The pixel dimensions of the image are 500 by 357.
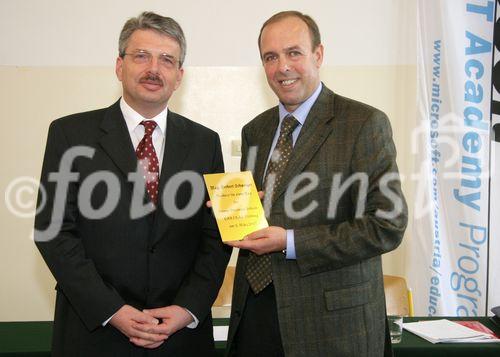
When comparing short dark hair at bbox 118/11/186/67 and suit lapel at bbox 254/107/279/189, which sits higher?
short dark hair at bbox 118/11/186/67

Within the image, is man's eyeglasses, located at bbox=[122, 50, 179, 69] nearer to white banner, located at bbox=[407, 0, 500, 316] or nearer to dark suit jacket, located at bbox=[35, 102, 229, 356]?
dark suit jacket, located at bbox=[35, 102, 229, 356]

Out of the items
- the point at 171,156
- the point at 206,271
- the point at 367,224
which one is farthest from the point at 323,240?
the point at 171,156

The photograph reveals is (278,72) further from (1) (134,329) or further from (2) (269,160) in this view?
(1) (134,329)

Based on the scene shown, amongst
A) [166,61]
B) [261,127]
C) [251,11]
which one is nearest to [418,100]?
[251,11]

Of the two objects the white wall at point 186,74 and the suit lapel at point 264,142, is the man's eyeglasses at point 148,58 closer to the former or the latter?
the suit lapel at point 264,142

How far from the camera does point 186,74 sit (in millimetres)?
4539

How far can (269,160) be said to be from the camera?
7.39 feet

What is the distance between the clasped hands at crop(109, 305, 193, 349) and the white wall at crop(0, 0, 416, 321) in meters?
2.61

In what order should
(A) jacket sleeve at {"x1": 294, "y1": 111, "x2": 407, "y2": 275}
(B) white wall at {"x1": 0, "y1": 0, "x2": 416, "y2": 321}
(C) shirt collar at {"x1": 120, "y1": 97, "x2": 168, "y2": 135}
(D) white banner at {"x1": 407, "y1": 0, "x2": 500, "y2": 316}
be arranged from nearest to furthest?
(A) jacket sleeve at {"x1": 294, "y1": 111, "x2": 407, "y2": 275} < (C) shirt collar at {"x1": 120, "y1": 97, "x2": 168, "y2": 135} < (D) white banner at {"x1": 407, "y1": 0, "x2": 500, "y2": 316} < (B) white wall at {"x1": 0, "y1": 0, "x2": 416, "y2": 321}

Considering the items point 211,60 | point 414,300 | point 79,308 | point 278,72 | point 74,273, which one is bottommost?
point 414,300

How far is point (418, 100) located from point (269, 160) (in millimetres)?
2343

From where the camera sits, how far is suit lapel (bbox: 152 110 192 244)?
2090 millimetres

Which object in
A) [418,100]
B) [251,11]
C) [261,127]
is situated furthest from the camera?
[251,11]

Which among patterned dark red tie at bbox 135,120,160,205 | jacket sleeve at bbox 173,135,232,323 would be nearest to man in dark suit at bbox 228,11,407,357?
jacket sleeve at bbox 173,135,232,323
